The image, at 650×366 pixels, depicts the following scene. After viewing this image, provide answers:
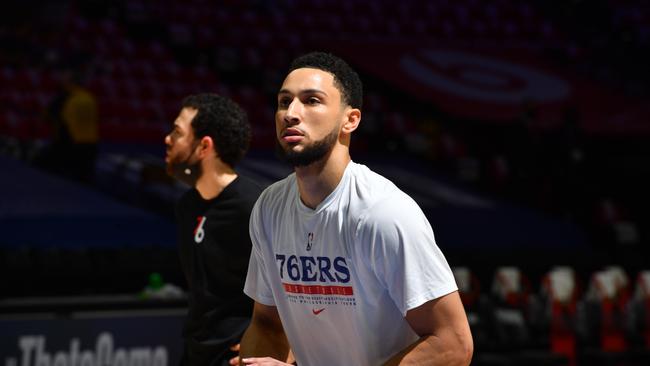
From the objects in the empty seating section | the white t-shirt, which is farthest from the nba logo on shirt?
the empty seating section

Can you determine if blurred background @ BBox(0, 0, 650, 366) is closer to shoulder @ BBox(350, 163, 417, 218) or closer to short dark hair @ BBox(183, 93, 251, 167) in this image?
short dark hair @ BBox(183, 93, 251, 167)

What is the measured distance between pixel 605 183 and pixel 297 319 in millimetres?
11778

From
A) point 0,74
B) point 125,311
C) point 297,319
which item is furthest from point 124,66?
point 297,319

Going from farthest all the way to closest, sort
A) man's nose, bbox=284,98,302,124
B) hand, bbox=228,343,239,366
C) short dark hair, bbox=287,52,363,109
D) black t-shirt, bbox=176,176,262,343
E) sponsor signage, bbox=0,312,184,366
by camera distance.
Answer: sponsor signage, bbox=0,312,184,366, black t-shirt, bbox=176,176,262,343, hand, bbox=228,343,239,366, short dark hair, bbox=287,52,363,109, man's nose, bbox=284,98,302,124

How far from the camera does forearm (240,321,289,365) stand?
335cm

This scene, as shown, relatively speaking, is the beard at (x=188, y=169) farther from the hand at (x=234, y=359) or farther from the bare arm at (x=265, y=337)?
the bare arm at (x=265, y=337)

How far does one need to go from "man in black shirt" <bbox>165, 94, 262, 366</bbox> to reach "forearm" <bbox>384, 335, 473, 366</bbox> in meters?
1.48

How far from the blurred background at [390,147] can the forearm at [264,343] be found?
3.50 m

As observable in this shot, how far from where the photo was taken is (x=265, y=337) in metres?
3.39

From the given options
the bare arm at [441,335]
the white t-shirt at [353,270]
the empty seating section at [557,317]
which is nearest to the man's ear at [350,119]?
the white t-shirt at [353,270]

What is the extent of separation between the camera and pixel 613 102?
57.3ft

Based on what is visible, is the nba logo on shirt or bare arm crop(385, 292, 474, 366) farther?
the nba logo on shirt

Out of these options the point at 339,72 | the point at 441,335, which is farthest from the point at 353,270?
the point at 339,72

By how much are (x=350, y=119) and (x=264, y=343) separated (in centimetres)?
85
